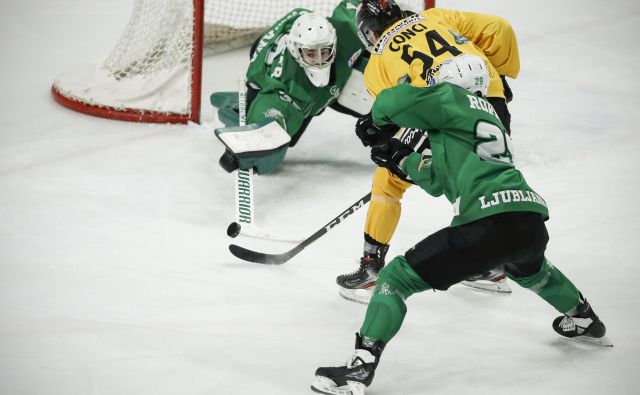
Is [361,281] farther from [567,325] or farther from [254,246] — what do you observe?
[567,325]

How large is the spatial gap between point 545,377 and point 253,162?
168 centimetres

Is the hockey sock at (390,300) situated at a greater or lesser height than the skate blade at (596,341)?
greater

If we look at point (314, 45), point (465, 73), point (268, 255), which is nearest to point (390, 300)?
point (465, 73)

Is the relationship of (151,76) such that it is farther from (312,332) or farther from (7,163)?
(312,332)

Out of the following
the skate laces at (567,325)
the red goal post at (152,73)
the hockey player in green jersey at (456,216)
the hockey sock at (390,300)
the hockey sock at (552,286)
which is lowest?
the red goal post at (152,73)

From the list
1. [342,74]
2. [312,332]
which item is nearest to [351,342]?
[312,332]

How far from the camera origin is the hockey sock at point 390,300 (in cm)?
260

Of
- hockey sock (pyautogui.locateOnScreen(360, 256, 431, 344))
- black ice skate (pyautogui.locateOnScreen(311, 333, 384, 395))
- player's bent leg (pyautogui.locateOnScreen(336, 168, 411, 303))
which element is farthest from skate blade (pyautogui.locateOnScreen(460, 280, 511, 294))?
black ice skate (pyautogui.locateOnScreen(311, 333, 384, 395))

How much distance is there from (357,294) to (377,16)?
97cm

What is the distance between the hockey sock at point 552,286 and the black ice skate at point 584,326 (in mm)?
47

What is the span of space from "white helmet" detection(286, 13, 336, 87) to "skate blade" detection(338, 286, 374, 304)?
1210mm

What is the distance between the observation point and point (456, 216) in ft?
8.68

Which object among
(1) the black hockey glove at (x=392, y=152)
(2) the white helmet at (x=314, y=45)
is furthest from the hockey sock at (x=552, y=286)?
(2) the white helmet at (x=314, y=45)

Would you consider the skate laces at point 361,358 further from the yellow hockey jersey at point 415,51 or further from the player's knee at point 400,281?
the yellow hockey jersey at point 415,51
